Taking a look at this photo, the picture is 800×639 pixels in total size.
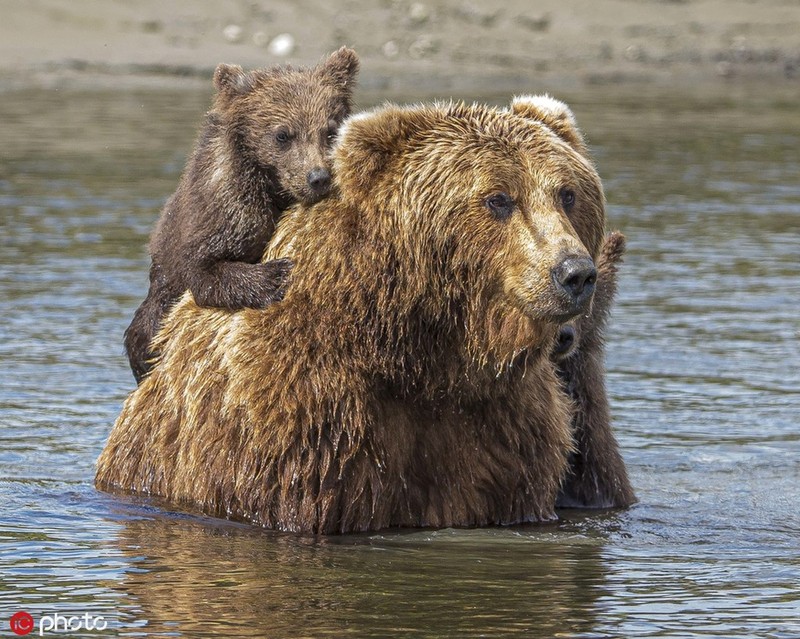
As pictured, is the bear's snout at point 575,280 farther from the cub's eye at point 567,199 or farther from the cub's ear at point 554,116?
the cub's ear at point 554,116

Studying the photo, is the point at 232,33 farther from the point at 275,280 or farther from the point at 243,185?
the point at 275,280

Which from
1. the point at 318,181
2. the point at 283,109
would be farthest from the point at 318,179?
the point at 283,109

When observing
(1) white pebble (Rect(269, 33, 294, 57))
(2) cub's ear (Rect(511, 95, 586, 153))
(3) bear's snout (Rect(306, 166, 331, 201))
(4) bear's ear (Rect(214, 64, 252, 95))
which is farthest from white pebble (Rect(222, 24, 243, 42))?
(2) cub's ear (Rect(511, 95, 586, 153))

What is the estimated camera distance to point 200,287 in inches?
271

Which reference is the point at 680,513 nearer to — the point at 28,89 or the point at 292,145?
the point at 292,145

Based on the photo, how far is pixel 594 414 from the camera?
7223mm

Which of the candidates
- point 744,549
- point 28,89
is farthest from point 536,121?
point 28,89

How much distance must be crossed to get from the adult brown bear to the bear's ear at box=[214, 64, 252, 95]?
5.10 feet

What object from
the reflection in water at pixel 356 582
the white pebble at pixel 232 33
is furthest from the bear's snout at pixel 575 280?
the white pebble at pixel 232 33

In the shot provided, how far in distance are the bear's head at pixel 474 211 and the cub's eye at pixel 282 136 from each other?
52.2 inches

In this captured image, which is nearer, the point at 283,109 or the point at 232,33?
the point at 283,109

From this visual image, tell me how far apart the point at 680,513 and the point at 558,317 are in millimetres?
1988

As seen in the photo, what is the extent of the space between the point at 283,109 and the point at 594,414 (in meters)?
2.01

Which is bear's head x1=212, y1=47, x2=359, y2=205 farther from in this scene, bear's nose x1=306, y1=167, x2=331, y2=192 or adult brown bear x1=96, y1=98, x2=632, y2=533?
adult brown bear x1=96, y1=98, x2=632, y2=533
